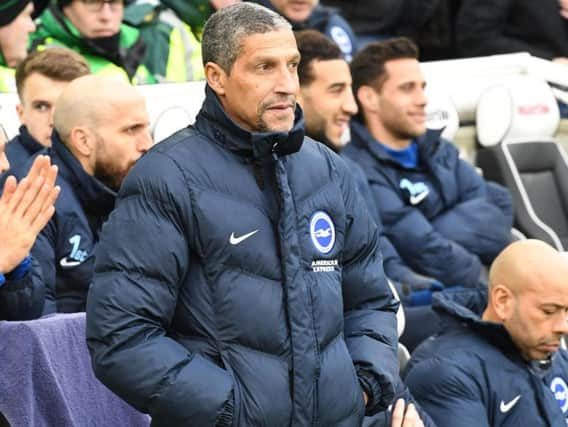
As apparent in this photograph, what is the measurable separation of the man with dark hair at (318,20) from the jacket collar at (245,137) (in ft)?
12.5

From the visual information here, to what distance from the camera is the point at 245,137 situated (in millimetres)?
3559

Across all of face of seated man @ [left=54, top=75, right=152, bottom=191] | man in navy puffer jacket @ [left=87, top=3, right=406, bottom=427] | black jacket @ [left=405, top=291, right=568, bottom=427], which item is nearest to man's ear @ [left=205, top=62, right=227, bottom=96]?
man in navy puffer jacket @ [left=87, top=3, right=406, bottom=427]

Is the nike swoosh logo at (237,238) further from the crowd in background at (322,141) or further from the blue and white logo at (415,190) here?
the blue and white logo at (415,190)

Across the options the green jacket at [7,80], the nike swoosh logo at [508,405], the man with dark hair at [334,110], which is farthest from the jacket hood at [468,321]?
the green jacket at [7,80]

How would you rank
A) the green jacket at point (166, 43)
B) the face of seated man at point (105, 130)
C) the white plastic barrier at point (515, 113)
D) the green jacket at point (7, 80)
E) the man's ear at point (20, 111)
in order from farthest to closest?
the white plastic barrier at point (515, 113) → the green jacket at point (166, 43) → the green jacket at point (7, 80) → the man's ear at point (20, 111) → the face of seated man at point (105, 130)

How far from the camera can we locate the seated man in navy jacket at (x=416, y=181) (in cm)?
666

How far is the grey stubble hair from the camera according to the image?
11.9 feet

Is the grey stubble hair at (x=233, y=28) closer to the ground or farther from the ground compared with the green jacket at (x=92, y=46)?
farther from the ground

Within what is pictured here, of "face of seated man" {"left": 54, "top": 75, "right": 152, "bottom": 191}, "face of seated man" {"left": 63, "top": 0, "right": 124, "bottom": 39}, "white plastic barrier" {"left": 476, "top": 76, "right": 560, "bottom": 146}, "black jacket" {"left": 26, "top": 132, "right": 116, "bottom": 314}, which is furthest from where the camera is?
"white plastic barrier" {"left": 476, "top": 76, "right": 560, "bottom": 146}

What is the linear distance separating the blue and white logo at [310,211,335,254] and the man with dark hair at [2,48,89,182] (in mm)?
2287

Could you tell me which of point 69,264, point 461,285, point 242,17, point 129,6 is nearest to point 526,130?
point 461,285

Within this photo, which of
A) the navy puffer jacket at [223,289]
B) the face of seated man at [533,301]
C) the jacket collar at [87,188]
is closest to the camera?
the navy puffer jacket at [223,289]

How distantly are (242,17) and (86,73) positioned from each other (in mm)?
2284

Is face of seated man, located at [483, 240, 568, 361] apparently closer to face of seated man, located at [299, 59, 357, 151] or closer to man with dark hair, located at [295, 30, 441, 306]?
man with dark hair, located at [295, 30, 441, 306]
